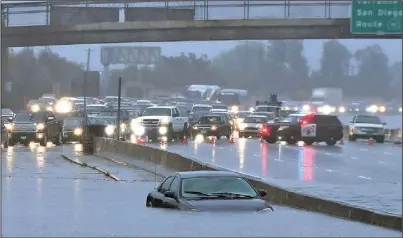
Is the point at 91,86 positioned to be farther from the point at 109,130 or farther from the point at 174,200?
the point at 174,200

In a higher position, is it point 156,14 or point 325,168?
point 156,14

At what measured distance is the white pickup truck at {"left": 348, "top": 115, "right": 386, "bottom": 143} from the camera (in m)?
57.2

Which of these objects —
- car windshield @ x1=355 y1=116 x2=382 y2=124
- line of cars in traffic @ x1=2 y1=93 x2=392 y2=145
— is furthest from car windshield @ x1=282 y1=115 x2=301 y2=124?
car windshield @ x1=355 y1=116 x2=382 y2=124

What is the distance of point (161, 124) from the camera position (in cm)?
5422

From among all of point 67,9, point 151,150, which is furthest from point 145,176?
point 67,9

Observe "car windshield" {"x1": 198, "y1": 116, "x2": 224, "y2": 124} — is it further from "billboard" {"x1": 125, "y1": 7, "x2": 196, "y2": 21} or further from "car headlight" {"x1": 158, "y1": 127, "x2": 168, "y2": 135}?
"billboard" {"x1": 125, "y1": 7, "x2": 196, "y2": 21}

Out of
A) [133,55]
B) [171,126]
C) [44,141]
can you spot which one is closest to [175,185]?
[44,141]

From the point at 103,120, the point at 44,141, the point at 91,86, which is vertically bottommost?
the point at 44,141

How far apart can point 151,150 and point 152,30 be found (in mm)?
24780

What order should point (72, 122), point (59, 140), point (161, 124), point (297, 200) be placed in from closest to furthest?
point (297, 200), point (59, 140), point (72, 122), point (161, 124)

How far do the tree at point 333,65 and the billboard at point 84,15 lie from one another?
22.1m

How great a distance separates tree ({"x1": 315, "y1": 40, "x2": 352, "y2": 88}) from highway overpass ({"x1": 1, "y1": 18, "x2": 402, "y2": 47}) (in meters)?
19.2

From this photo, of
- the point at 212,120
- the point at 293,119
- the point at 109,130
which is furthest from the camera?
the point at 212,120

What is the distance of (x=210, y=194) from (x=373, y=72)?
44899 mm
